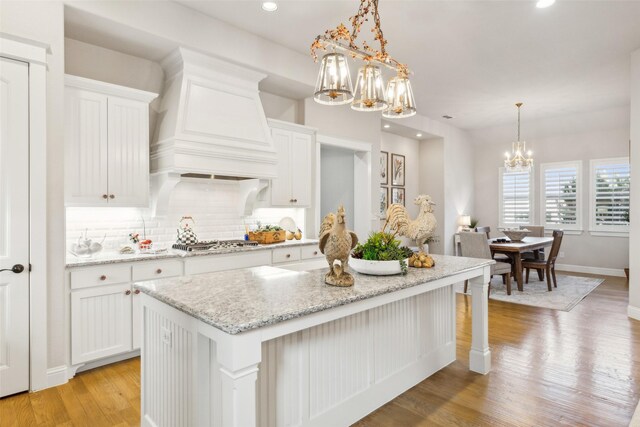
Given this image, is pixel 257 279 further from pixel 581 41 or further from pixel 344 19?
pixel 581 41

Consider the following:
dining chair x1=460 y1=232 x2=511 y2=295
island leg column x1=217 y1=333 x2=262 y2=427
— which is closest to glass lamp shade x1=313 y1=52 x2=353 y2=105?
island leg column x1=217 y1=333 x2=262 y2=427

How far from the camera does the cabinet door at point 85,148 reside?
311cm

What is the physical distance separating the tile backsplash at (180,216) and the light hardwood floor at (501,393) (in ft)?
4.00

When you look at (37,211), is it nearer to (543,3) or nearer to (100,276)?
(100,276)

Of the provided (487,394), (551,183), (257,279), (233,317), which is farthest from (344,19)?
(551,183)

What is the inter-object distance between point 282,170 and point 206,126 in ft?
3.80

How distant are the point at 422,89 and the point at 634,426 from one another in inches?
188

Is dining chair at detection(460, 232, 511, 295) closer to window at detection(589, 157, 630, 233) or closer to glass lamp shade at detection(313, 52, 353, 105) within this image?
window at detection(589, 157, 630, 233)

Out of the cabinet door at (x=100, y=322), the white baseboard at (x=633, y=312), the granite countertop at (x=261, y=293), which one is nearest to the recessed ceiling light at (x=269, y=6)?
the granite countertop at (x=261, y=293)

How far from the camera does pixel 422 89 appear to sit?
5824 millimetres

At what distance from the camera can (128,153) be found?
135 inches

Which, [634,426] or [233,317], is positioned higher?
[233,317]

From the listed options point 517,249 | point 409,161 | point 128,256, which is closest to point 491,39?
point 517,249

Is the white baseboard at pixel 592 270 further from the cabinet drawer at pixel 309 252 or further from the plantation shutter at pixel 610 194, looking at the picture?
the cabinet drawer at pixel 309 252
